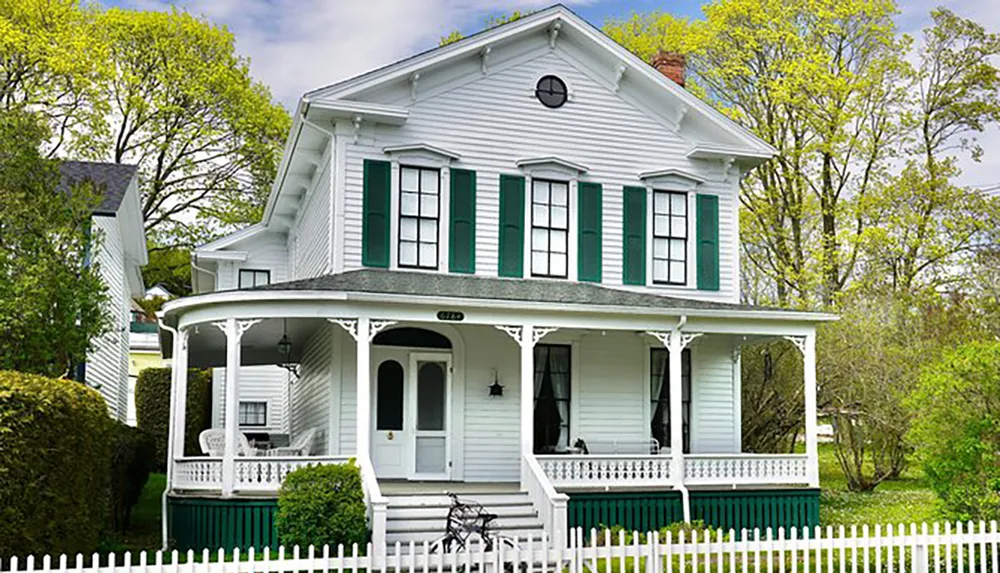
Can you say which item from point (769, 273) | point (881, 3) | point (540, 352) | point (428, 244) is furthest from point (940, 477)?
point (881, 3)

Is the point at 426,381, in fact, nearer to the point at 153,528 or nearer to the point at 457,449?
the point at 457,449

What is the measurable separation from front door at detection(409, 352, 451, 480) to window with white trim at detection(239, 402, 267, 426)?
9308mm

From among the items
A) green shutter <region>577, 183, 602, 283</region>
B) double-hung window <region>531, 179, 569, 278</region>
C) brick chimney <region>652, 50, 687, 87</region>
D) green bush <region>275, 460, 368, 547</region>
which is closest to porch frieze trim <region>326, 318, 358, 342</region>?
green bush <region>275, 460, 368, 547</region>

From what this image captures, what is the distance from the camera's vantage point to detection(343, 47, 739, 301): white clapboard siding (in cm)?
1848

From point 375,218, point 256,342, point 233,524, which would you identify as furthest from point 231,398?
point 256,342

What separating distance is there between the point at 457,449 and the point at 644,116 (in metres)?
6.75

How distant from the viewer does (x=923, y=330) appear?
91.5 ft

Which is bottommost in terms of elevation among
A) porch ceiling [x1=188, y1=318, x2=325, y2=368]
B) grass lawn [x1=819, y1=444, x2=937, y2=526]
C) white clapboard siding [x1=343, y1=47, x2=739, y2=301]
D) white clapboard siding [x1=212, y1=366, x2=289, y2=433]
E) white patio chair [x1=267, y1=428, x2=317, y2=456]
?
grass lawn [x1=819, y1=444, x2=937, y2=526]

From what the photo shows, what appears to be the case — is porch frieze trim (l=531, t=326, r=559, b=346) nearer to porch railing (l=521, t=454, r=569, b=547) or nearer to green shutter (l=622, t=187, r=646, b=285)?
porch railing (l=521, t=454, r=569, b=547)

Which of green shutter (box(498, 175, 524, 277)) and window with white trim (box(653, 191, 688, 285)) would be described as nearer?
green shutter (box(498, 175, 524, 277))

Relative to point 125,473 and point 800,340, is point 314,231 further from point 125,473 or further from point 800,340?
point 800,340

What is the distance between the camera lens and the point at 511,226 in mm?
18859

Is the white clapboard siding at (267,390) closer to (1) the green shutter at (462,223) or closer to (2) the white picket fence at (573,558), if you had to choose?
(1) the green shutter at (462,223)

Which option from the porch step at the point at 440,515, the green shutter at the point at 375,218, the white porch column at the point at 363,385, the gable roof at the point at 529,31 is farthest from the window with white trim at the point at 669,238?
the white porch column at the point at 363,385
